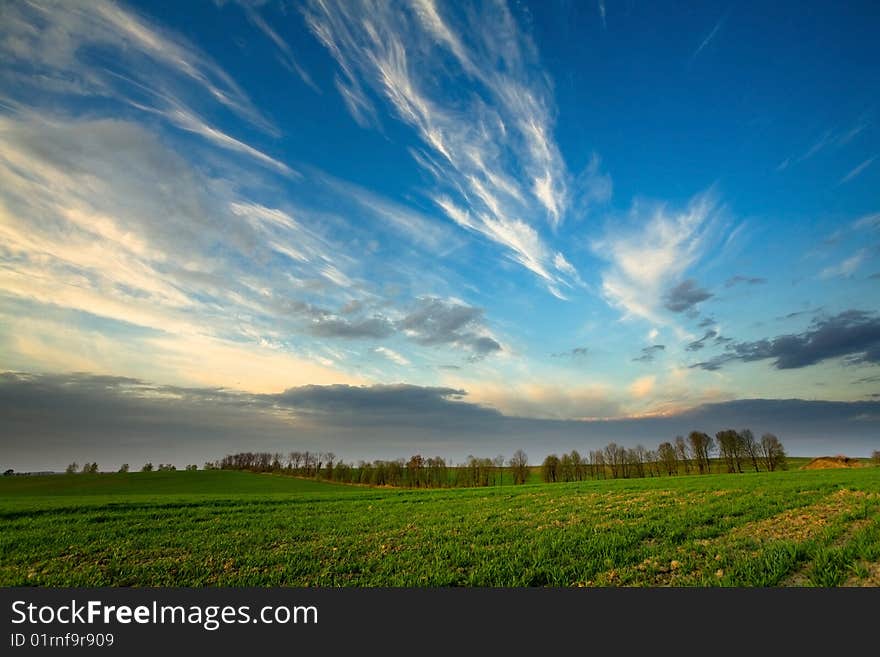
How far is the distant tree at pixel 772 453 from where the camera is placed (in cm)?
11475

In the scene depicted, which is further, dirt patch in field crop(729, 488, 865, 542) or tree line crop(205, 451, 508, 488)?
tree line crop(205, 451, 508, 488)

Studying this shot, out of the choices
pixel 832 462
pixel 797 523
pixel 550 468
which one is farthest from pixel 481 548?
pixel 832 462

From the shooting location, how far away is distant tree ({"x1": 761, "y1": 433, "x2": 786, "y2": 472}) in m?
115

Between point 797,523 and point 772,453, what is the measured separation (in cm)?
13717

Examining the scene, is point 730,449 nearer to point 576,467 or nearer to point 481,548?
point 576,467

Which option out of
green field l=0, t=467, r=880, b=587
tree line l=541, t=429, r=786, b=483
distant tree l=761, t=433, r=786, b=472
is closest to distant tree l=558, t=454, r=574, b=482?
tree line l=541, t=429, r=786, b=483

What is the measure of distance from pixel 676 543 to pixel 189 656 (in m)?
12.1

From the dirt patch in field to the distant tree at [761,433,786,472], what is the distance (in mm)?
127451

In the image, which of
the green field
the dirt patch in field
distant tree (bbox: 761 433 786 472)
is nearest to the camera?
the green field

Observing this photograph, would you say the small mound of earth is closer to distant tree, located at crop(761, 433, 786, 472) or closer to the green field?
distant tree, located at crop(761, 433, 786, 472)

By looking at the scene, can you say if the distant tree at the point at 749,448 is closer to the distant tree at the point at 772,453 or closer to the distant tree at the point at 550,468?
the distant tree at the point at 772,453

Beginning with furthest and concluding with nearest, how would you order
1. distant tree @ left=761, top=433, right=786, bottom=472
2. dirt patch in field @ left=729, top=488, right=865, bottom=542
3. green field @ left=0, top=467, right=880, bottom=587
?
distant tree @ left=761, top=433, right=786, bottom=472 < dirt patch in field @ left=729, top=488, right=865, bottom=542 < green field @ left=0, top=467, right=880, bottom=587

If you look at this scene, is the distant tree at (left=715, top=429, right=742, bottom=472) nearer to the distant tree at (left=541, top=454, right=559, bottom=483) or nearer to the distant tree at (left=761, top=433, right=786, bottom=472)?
the distant tree at (left=761, top=433, right=786, bottom=472)

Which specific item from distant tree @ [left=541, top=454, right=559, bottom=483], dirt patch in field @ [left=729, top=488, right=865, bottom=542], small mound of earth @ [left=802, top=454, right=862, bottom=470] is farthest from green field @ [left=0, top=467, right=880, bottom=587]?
small mound of earth @ [left=802, top=454, right=862, bottom=470]
